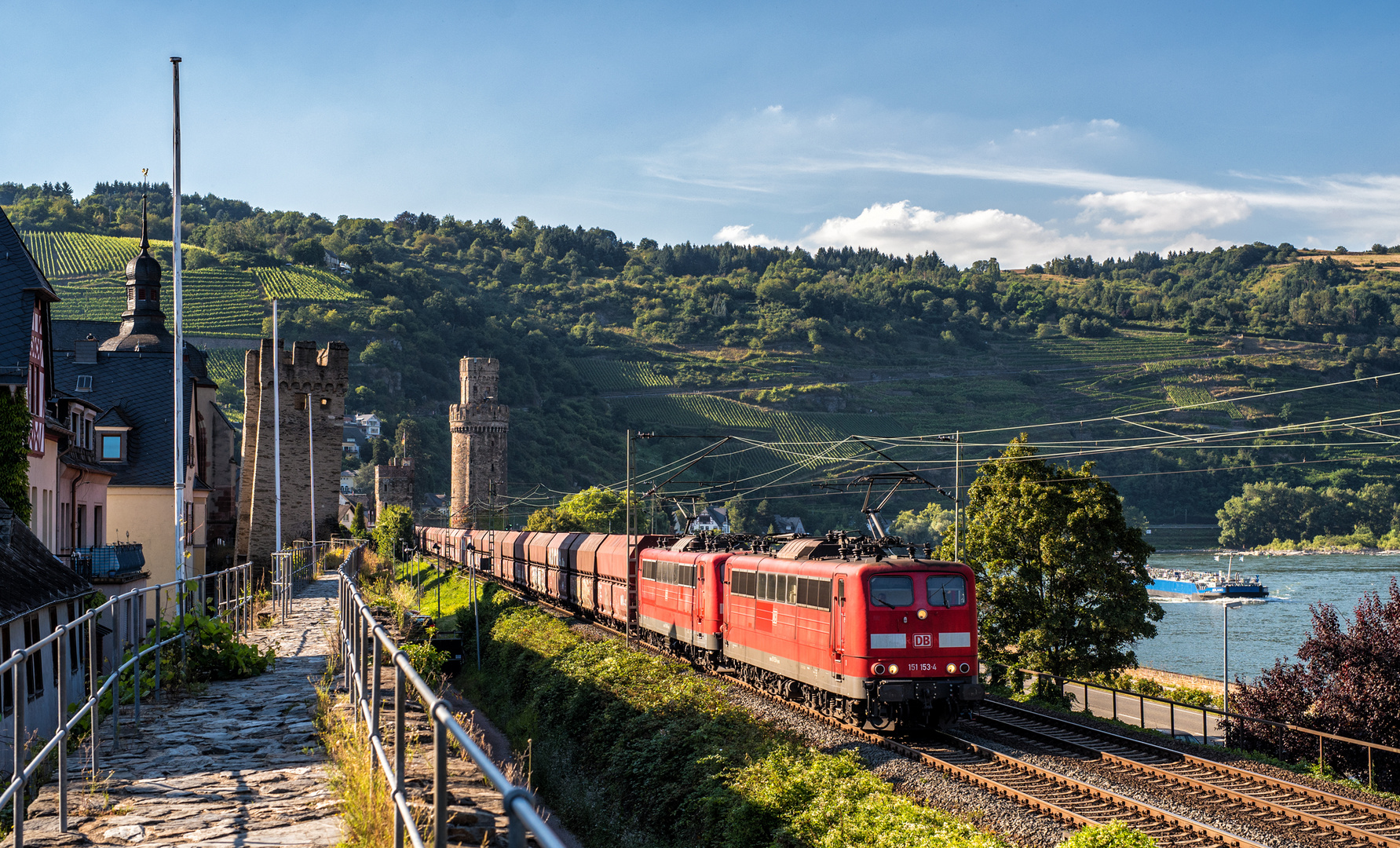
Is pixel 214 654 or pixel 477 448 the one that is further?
pixel 477 448

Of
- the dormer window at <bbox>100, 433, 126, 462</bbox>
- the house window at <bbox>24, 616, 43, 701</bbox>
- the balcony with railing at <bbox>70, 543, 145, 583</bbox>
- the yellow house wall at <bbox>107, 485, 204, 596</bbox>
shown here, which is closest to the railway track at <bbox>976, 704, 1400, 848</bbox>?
the house window at <bbox>24, 616, 43, 701</bbox>

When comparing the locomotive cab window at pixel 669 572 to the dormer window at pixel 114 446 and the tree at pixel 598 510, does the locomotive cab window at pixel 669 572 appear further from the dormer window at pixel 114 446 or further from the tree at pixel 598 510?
the tree at pixel 598 510

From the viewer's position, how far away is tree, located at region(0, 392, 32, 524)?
22125mm

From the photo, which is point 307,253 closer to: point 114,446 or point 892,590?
point 114,446

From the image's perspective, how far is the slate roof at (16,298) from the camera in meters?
22.6

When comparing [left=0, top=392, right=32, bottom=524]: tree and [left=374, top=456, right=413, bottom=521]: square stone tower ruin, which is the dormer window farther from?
[left=374, top=456, right=413, bottom=521]: square stone tower ruin

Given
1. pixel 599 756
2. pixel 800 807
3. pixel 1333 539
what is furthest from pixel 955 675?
pixel 1333 539

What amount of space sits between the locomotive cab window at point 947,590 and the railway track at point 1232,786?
2.97 meters

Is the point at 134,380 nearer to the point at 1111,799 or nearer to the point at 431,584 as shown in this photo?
the point at 431,584

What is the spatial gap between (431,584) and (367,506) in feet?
222

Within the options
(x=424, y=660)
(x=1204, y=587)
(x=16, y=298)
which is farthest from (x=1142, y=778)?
(x=1204, y=587)

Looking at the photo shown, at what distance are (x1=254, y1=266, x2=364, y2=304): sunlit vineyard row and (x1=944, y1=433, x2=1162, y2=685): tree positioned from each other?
5176 inches

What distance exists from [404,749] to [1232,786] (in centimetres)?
1405

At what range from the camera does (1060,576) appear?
33.6 m
